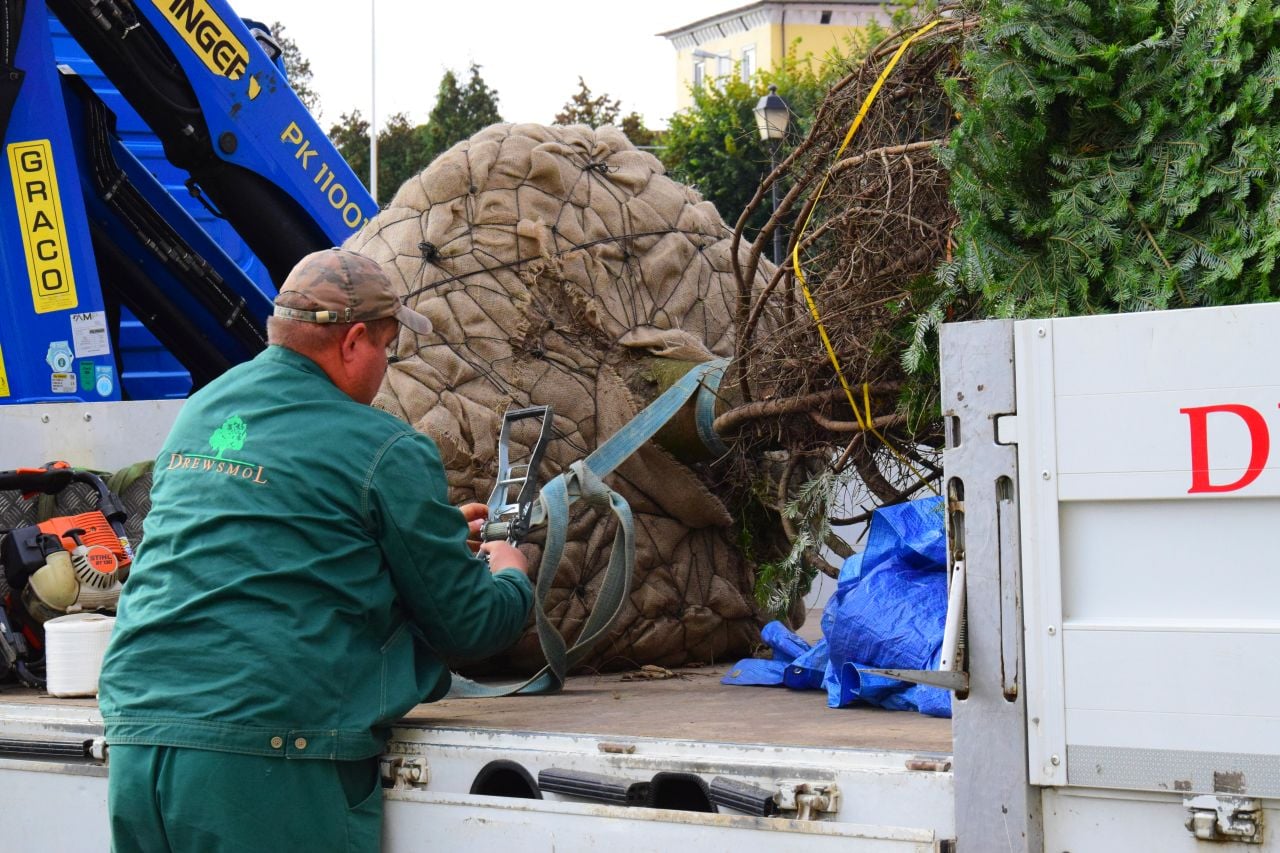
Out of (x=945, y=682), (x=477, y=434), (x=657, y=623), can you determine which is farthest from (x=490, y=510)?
(x=945, y=682)

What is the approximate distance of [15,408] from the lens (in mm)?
4609

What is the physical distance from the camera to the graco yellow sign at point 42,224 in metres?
5.18

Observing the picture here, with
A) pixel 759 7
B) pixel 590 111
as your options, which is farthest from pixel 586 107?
pixel 759 7

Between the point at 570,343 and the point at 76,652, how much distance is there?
1527 mm

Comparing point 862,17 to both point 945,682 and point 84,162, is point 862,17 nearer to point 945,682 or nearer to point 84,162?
point 84,162

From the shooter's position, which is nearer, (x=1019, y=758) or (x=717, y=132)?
(x=1019, y=758)

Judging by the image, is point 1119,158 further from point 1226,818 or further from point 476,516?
point 476,516

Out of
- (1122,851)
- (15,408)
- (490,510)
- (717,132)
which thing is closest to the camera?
(1122,851)

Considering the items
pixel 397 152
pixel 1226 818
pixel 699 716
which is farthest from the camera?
pixel 397 152

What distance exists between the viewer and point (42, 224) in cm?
520

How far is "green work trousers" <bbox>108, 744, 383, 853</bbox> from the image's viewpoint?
2.82 metres

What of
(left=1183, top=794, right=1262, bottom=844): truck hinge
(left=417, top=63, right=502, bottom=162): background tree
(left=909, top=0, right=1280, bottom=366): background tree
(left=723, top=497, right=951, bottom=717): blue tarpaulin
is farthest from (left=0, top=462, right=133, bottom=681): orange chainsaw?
(left=417, top=63, right=502, bottom=162): background tree

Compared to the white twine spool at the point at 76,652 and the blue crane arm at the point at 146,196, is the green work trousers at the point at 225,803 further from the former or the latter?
the blue crane arm at the point at 146,196

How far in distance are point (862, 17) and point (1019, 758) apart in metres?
40.7
